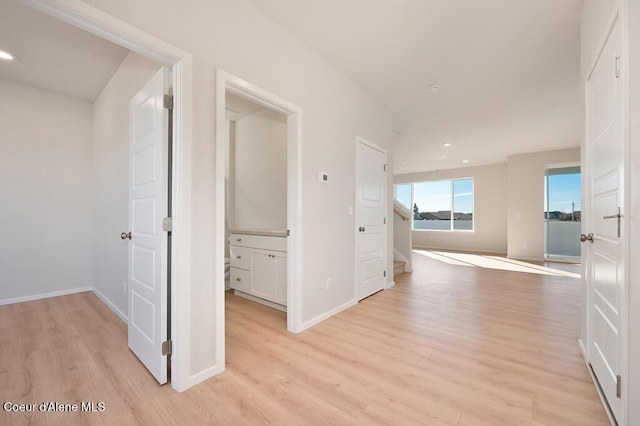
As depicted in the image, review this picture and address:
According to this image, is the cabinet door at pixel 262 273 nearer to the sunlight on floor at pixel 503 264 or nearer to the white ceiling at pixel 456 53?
the white ceiling at pixel 456 53

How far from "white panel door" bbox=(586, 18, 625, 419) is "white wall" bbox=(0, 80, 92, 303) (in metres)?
5.41

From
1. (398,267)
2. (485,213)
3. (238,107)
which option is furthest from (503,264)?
(238,107)

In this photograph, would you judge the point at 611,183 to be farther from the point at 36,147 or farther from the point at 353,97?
the point at 36,147

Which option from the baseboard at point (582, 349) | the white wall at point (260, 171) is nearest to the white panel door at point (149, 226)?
the white wall at point (260, 171)

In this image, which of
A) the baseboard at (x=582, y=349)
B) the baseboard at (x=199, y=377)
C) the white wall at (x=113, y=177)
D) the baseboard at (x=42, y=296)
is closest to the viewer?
the baseboard at (x=199, y=377)

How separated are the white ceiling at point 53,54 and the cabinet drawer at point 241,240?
2.24 metres

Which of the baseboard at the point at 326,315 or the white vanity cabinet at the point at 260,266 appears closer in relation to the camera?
the baseboard at the point at 326,315

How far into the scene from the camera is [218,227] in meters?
1.82

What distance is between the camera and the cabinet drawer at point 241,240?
10.9ft

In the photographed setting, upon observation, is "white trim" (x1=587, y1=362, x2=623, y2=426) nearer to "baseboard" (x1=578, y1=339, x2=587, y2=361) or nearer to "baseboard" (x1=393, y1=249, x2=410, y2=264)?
"baseboard" (x1=578, y1=339, x2=587, y2=361)

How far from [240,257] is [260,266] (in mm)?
436

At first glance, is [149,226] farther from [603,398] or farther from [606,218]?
[603,398]

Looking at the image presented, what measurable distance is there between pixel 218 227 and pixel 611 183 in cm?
233

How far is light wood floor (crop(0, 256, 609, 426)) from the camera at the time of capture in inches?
55.9
